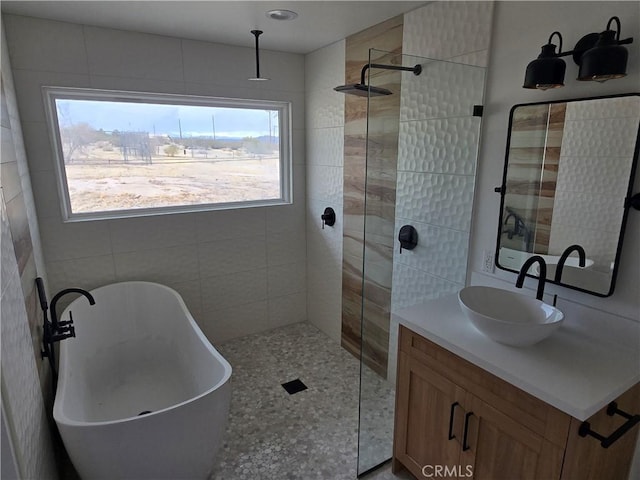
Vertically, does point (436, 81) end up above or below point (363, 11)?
below

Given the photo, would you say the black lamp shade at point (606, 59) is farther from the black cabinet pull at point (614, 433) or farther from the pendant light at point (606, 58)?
the black cabinet pull at point (614, 433)

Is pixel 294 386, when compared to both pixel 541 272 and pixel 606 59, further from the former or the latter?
pixel 606 59

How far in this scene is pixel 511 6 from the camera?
5.82 ft

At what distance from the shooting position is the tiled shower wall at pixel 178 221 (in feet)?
8.06

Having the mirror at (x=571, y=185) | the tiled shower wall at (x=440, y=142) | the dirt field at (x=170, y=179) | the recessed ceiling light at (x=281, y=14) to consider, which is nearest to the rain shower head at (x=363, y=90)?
the tiled shower wall at (x=440, y=142)

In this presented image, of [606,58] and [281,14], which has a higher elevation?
[281,14]

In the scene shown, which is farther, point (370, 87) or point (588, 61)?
point (370, 87)

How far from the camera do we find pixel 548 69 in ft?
4.94

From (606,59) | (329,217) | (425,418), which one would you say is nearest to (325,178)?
(329,217)

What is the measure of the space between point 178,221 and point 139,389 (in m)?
1.25

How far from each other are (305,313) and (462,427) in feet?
7.83

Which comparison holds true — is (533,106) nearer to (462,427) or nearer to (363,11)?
(363,11)

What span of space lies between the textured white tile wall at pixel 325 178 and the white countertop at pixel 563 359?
5.21 ft

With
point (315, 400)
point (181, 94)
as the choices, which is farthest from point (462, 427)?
point (181, 94)
